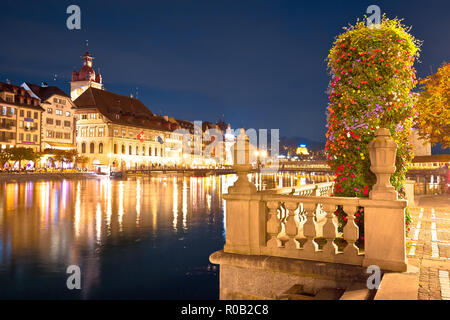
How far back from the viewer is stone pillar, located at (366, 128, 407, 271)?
5719 millimetres

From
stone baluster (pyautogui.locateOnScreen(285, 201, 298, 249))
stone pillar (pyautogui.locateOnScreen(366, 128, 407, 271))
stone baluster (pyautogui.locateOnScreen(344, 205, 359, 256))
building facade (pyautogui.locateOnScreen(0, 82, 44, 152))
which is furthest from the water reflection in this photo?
building facade (pyautogui.locateOnScreen(0, 82, 44, 152))

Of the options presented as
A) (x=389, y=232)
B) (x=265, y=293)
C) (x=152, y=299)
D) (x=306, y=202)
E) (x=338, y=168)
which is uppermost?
(x=338, y=168)

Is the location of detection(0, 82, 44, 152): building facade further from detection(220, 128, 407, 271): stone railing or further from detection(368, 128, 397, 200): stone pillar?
detection(368, 128, 397, 200): stone pillar

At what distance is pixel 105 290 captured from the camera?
33.5ft

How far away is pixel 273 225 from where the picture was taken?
670 cm

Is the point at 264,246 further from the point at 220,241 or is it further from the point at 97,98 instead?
the point at 97,98

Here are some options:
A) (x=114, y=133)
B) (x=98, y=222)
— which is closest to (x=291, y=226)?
(x=98, y=222)

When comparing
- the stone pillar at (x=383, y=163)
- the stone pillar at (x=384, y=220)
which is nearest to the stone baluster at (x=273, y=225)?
the stone pillar at (x=384, y=220)

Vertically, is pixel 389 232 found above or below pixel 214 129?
below

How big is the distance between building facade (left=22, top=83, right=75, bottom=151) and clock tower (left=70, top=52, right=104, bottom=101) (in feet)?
119

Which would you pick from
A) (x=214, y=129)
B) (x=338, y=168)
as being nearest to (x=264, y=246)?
(x=338, y=168)

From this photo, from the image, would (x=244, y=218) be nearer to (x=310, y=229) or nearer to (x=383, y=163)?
(x=310, y=229)

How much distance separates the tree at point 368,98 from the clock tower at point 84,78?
401ft

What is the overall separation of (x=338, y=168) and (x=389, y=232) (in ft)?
7.11
